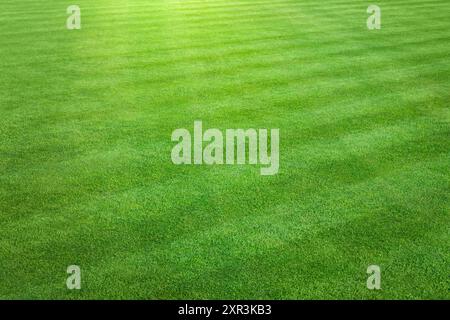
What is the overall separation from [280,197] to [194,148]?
6.85 ft

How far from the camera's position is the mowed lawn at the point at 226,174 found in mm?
5996

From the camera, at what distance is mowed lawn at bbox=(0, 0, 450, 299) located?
6.00 metres

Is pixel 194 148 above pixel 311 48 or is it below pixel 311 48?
below

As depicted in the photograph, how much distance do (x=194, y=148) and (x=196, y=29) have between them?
36.3ft

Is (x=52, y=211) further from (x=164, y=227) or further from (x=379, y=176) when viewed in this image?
(x=379, y=176)

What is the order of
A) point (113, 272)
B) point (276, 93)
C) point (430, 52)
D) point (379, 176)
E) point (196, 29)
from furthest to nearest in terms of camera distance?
point (196, 29)
point (430, 52)
point (276, 93)
point (379, 176)
point (113, 272)

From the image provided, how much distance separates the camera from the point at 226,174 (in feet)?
27.2

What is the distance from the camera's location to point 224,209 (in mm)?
7273

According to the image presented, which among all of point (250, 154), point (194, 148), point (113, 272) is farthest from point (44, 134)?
point (113, 272)

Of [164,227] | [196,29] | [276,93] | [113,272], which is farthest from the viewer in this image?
[196,29]

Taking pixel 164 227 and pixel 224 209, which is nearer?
pixel 164 227
